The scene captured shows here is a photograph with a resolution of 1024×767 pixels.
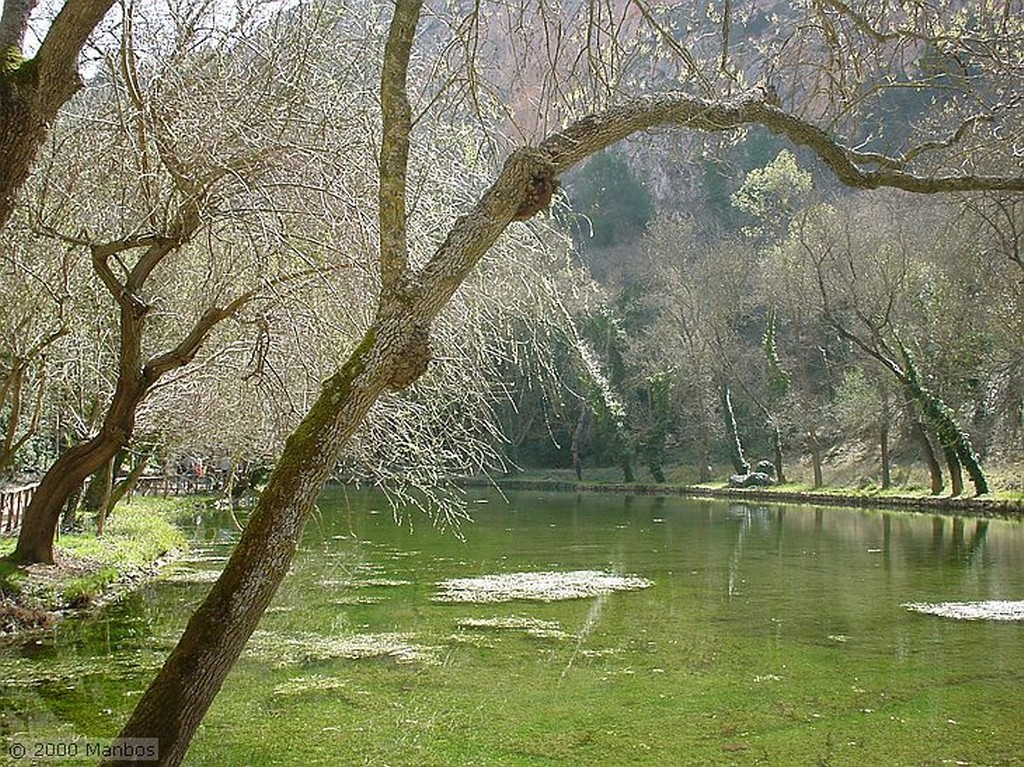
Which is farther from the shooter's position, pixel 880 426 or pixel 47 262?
pixel 880 426

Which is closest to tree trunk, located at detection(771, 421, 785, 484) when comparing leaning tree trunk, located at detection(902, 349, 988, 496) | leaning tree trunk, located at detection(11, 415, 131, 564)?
leaning tree trunk, located at detection(902, 349, 988, 496)

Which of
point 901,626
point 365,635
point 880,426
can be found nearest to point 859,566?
point 901,626

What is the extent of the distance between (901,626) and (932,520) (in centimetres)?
1300

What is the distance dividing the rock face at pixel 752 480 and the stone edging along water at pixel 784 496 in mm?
444

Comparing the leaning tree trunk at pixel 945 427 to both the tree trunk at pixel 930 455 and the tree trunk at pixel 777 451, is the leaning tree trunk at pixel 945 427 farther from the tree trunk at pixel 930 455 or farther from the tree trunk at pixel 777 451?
the tree trunk at pixel 777 451

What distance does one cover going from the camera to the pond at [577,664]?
237 inches

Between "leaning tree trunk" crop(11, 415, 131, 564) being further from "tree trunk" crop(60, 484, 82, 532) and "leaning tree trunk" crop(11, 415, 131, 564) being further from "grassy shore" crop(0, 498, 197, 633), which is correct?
"tree trunk" crop(60, 484, 82, 532)

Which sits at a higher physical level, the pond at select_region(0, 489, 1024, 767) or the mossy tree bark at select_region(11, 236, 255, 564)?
the mossy tree bark at select_region(11, 236, 255, 564)

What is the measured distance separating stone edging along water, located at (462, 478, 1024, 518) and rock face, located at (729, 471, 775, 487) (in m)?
0.44

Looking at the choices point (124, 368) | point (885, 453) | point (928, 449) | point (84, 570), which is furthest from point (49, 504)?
point (885, 453)

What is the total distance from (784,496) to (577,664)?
75.4 feet

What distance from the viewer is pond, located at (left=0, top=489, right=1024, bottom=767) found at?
602 centimetres

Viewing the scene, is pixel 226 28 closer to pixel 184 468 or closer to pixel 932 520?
pixel 932 520

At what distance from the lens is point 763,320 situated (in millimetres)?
40625
